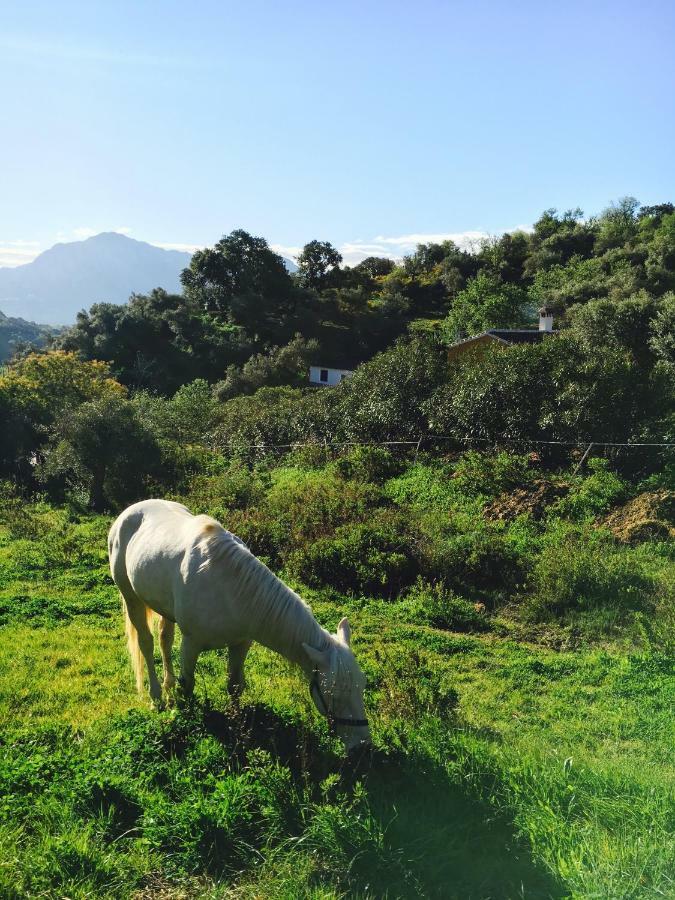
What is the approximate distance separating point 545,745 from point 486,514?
25.5 ft

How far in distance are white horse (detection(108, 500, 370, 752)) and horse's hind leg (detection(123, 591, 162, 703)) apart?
0.73ft

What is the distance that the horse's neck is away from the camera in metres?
5.00

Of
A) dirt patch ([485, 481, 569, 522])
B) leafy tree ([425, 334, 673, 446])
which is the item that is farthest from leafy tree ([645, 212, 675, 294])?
dirt patch ([485, 481, 569, 522])

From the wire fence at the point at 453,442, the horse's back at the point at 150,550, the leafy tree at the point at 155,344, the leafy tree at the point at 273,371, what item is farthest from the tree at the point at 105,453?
the leafy tree at the point at 155,344

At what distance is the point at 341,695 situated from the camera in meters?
4.55

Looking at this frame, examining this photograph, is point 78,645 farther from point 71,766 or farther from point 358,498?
point 358,498

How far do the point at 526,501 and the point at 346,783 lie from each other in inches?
370

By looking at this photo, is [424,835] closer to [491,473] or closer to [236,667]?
[236,667]

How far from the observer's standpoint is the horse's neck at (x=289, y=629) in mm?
4996

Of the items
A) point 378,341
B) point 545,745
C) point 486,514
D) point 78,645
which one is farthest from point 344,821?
point 378,341

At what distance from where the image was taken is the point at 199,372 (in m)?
53.8

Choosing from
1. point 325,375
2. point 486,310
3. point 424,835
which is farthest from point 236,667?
point 486,310

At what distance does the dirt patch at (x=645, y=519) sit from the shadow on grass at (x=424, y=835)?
781cm

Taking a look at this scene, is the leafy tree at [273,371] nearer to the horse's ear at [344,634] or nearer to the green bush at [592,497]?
the green bush at [592,497]
